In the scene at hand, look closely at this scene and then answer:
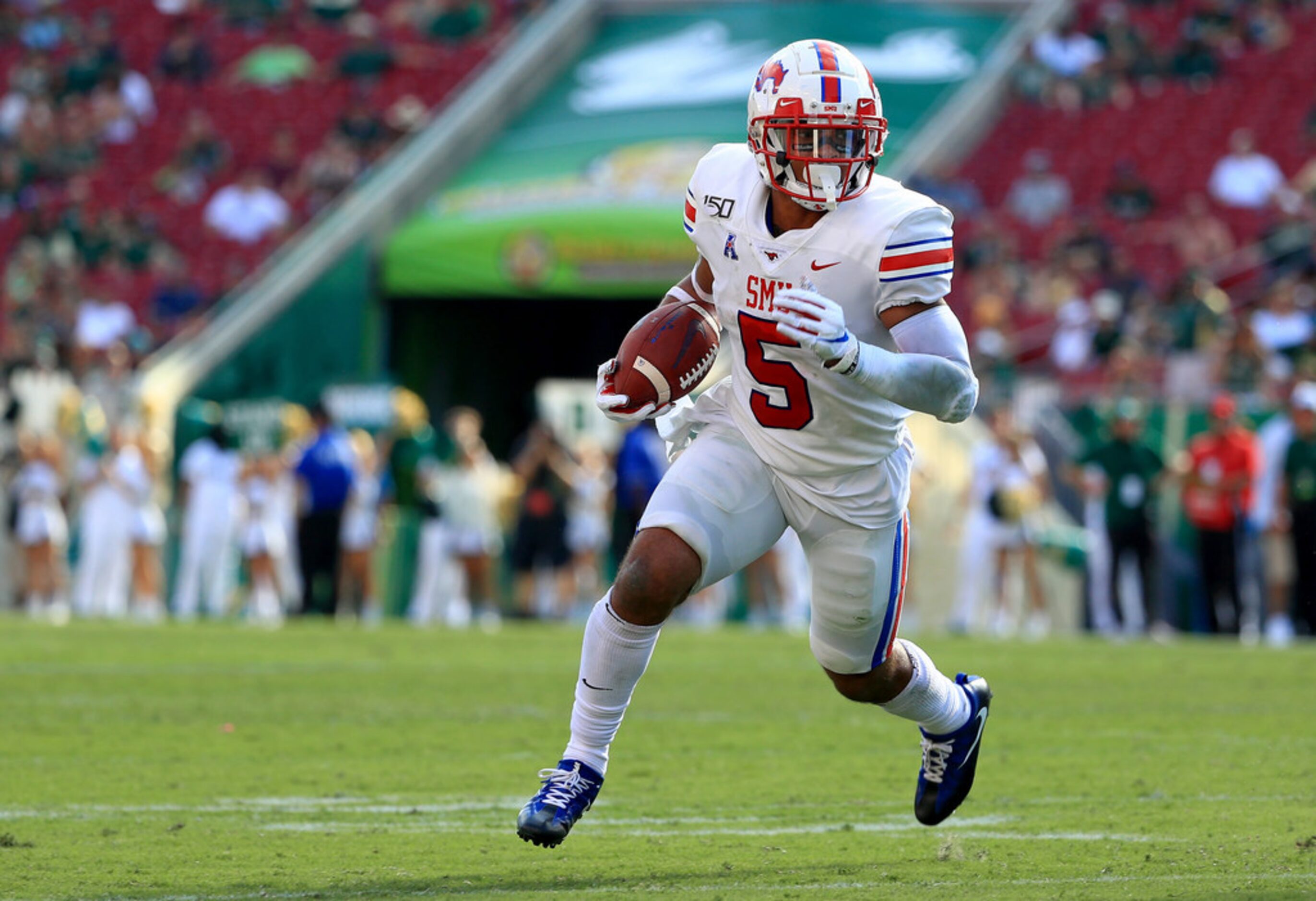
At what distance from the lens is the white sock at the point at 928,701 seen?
467 cm

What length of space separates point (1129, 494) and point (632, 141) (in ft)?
29.4

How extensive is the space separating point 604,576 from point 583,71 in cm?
943

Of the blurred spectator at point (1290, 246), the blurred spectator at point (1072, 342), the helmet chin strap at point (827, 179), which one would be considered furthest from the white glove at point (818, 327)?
the blurred spectator at point (1290, 246)

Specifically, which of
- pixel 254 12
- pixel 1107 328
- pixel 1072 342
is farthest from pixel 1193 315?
pixel 254 12

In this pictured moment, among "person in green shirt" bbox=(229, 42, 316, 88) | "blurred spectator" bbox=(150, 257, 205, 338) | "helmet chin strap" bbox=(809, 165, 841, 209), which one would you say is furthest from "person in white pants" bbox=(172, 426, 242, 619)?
"helmet chin strap" bbox=(809, 165, 841, 209)

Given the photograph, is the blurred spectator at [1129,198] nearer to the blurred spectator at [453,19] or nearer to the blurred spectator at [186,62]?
the blurred spectator at [453,19]

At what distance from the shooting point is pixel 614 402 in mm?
4426

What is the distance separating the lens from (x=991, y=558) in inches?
526

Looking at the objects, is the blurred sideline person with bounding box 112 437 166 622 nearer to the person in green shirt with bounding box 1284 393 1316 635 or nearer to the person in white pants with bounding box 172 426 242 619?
the person in white pants with bounding box 172 426 242 619

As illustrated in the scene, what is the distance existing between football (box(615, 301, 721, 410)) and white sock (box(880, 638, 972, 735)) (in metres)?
0.78

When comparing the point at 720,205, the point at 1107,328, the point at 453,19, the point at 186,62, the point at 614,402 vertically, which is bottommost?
the point at 186,62

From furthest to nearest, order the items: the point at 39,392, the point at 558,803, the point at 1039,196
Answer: the point at 1039,196 → the point at 39,392 → the point at 558,803

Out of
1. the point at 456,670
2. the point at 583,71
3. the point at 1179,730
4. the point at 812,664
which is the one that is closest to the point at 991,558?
the point at 812,664

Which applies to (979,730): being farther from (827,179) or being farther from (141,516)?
(141,516)
